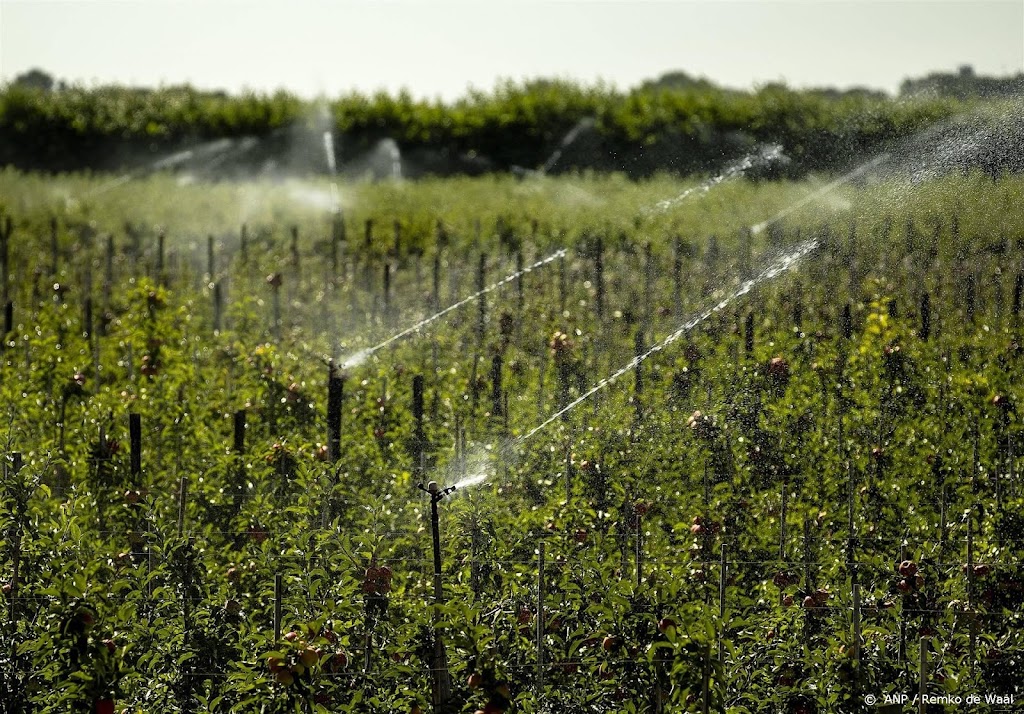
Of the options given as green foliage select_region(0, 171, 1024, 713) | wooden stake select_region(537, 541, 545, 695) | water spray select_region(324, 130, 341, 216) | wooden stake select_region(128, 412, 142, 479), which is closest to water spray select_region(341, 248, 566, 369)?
green foliage select_region(0, 171, 1024, 713)

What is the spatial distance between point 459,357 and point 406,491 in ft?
8.35

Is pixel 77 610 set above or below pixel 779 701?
above

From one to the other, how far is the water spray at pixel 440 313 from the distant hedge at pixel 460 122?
6396 mm

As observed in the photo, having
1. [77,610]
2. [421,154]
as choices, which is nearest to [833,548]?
[77,610]

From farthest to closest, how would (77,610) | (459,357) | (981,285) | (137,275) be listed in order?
(137,275), (981,285), (459,357), (77,610)

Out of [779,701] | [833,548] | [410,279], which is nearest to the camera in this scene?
[779,701]

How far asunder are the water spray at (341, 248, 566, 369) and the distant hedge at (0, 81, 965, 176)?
6.40 meters

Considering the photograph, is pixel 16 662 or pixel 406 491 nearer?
pixel 16 662

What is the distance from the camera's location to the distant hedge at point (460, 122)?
839 inches

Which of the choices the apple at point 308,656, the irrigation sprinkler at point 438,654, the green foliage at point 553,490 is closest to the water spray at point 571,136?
the green foliage at point 553,490

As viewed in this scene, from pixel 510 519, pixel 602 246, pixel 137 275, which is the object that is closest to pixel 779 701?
pixel 510 519

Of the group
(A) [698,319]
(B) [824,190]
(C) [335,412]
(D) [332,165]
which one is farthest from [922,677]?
(D) [332,165]

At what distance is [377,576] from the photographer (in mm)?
4719

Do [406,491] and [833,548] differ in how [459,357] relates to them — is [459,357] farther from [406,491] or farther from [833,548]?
[833,548]
